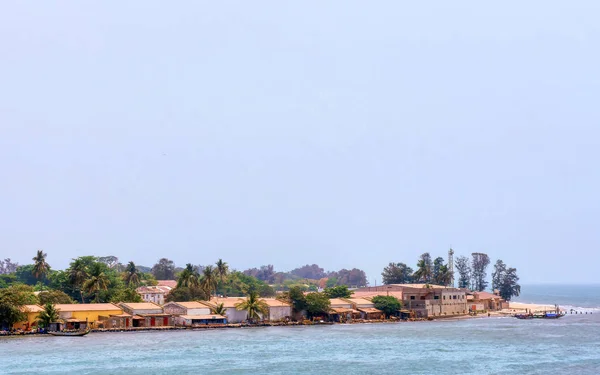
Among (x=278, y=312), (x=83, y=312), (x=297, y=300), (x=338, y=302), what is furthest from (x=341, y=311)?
(x=83, y=312)

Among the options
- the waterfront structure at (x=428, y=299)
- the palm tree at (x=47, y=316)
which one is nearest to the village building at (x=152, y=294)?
Answer: the waterfront structure at (x=428, y=299)

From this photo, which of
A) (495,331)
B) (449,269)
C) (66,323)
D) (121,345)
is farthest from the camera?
(449,269)

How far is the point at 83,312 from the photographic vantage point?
105812mm

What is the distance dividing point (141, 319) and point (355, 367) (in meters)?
46.8

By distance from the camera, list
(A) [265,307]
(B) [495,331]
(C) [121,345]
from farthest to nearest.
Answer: (A) [265,307] → (B) [495,331] → (C) [121,345]

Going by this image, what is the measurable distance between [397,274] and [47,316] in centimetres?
10464

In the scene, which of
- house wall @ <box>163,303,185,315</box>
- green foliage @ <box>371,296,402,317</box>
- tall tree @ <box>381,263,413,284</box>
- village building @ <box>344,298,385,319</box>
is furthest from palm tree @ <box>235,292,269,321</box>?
tall tree @ <box>381,263,413,284</box>

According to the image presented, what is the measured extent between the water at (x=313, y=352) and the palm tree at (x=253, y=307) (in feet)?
19.0

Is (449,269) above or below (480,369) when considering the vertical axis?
above

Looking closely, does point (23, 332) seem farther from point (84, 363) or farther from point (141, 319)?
point (84, 363)

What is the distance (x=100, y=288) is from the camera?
119 m

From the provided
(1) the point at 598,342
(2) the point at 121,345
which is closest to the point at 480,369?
(1) the point at 598,342

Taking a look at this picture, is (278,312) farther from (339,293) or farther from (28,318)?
(28,318)

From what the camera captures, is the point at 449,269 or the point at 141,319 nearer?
the point at 141,319
